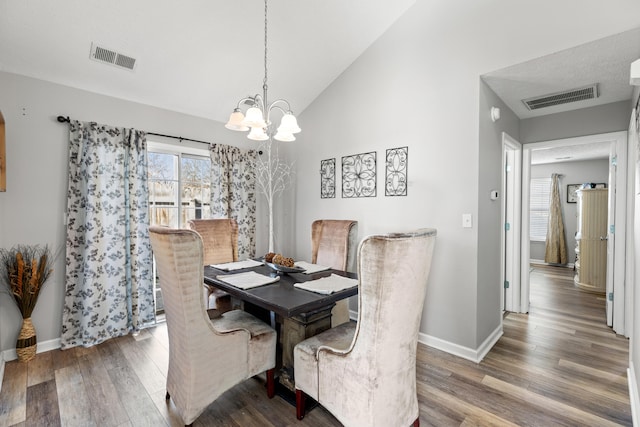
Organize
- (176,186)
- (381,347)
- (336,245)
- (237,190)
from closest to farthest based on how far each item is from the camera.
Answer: (381,347)
(336,245)
(176,186)
(237,190)

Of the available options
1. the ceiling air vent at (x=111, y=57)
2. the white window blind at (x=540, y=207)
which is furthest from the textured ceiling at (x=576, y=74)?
the white window blind at (x=540, y=207)

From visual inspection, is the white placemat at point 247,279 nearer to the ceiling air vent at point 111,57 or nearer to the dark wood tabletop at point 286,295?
the dark wood tabletop at point 286,295

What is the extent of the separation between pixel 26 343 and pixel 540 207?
871 cm

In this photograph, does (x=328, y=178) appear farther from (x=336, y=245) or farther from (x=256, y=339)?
(x=256, y=339)

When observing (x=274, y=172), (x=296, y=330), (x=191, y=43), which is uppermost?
(x=191, y=43)

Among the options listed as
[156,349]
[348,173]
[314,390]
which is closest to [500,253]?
[348,173]

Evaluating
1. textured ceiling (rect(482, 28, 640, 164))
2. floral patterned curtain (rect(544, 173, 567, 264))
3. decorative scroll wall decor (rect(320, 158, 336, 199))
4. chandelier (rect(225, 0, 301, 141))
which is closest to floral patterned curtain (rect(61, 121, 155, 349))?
chandelier (rect(225, 0, 301, 141))

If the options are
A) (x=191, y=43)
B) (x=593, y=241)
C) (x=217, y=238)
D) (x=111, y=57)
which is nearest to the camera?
(x=111, y=57)

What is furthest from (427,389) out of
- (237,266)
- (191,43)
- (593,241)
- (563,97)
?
(593,241)

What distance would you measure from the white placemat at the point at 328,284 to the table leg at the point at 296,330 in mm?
147

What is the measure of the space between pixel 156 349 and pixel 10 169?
194 cm

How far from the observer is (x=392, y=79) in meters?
2.96

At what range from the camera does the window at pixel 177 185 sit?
3307 mm

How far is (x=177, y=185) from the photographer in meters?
3.47
